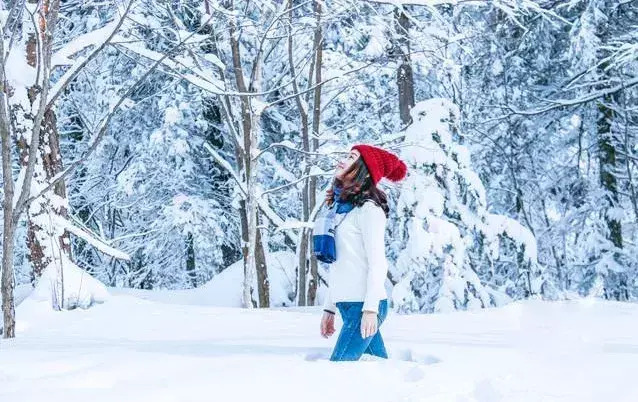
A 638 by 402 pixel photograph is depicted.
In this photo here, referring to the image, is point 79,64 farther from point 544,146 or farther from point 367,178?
point 544,146

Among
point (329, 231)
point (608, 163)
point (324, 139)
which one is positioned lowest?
point (329, 231)

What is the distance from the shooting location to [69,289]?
→ 675 cm

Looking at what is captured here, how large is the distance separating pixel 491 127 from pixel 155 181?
7192 mm

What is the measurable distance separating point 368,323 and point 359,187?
74 cm

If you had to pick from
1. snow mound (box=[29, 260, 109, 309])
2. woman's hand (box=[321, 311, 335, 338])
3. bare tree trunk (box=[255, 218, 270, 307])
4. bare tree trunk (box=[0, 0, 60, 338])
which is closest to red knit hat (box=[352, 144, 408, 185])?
woman's hand (box=[321, 311, 335, 338])

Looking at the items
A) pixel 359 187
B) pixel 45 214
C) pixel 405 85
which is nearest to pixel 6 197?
pixel 45 214

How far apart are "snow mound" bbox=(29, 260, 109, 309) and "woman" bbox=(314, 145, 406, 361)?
364cm

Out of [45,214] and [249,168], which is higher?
[249,168]

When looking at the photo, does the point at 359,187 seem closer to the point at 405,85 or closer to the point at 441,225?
the point at 441,225

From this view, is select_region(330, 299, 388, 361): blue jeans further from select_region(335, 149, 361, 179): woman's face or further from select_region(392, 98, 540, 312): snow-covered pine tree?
select_region(392, 98, 540, 312): snow-covered pine tree

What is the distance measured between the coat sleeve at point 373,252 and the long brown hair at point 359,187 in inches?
2.3

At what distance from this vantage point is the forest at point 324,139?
7180 millimetres

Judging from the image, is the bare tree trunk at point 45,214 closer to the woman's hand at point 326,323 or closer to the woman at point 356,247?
the woman's hand at point 326,323

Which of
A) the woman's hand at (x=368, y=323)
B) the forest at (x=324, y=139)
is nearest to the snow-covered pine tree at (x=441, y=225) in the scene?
the forest at (x=324, y=139)
